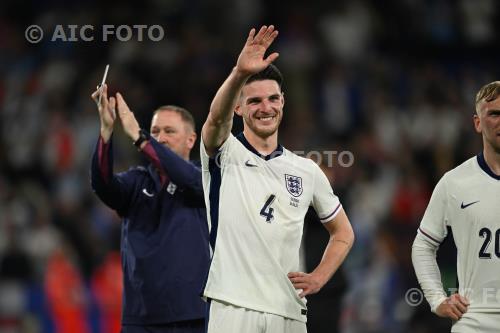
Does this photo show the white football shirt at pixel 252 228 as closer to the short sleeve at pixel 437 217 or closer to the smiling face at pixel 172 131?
the short sleeve at pixel 437 217

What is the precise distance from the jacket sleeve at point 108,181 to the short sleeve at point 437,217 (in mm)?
1939

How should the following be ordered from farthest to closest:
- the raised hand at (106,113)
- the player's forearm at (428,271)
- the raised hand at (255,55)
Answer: the raised hand at (106,113) < the player's forearm at (428,271) < the raised hand at (255,55)

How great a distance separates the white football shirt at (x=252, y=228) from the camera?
5160 millimetres

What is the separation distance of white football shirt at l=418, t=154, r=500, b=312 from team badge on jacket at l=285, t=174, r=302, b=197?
0.71 meters

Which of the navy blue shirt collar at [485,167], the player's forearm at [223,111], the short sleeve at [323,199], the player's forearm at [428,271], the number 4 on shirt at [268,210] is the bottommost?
the player's forearm at [428,271]

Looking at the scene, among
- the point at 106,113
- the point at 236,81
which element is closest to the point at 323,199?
the point at 236,81

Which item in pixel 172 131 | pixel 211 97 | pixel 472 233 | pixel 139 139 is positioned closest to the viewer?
pixel 472 233

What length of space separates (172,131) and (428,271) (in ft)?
6.83

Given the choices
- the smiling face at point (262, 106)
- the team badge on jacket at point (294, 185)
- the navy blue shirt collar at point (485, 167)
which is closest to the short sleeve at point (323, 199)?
the team badge on jacket at point (294, 185)

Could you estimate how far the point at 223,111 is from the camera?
16.5 ft

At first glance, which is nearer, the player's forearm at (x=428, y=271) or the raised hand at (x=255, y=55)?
the raised hand at (x=255, y=55)

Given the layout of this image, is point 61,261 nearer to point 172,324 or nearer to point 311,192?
point 172,324

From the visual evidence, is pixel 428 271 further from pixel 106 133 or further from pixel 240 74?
pixel 106 133

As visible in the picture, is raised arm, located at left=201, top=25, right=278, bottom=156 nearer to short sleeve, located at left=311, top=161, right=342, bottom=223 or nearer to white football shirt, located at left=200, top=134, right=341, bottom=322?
white football shirt, located at left=200, top=134, right=341, bottom=322
